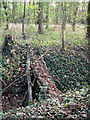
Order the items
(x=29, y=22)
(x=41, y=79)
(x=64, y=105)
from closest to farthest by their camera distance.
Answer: (x=64, y=105), (x=41, y=79), (x=29, y=22)

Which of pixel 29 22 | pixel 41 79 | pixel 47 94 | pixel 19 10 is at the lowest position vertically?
pixel 47 94

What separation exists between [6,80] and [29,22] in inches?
236

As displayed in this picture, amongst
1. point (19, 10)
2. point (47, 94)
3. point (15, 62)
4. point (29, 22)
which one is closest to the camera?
point (47, 94)

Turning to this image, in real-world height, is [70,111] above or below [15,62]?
below

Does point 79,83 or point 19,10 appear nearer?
point 79,83

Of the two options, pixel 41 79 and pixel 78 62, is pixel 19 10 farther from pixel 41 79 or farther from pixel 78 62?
pixel 41 79

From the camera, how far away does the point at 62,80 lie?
781 cm

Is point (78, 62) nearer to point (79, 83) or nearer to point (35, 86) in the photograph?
point (79, 83)

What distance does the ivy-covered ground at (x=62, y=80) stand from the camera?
3.94m

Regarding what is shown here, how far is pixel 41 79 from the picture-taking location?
17.9 ft

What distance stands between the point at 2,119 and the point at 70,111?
2136 millimetres

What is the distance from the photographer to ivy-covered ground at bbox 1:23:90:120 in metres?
3.94

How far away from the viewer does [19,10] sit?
32.9 ft

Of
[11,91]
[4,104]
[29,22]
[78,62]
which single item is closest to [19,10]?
[29,22]
